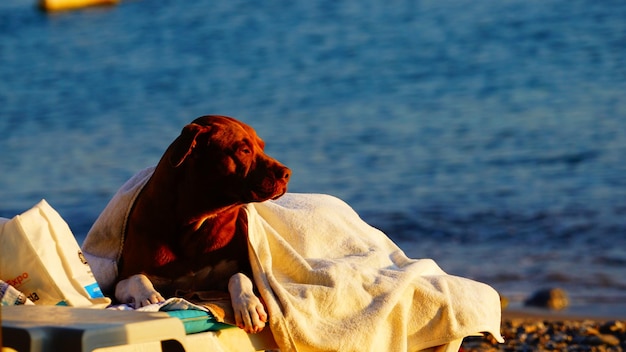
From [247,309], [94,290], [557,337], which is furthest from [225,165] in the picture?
[557,337]

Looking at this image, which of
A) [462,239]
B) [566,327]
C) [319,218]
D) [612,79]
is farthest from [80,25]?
[319,218]

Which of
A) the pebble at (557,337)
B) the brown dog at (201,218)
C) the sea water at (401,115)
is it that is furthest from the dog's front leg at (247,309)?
the sea water at (401,115)

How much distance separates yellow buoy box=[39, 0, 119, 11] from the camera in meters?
32.5

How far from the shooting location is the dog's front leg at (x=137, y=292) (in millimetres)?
3457

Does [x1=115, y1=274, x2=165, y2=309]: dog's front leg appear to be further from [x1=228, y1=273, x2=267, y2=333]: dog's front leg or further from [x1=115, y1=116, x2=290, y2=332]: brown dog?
[x1=228, y1=273, x2=267, y2=333]: dog's front leg

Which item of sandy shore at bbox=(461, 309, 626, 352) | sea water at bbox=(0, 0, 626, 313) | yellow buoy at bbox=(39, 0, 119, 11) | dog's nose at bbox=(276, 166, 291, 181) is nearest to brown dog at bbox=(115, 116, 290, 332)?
dog's nose at bbox=(276, 166, 291, 181)

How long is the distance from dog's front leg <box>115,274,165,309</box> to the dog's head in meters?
0.33

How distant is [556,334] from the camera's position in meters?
6.38

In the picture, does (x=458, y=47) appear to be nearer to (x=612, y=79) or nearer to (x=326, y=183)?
(x=612, y=79)

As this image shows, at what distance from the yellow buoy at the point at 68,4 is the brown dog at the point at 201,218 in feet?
98.3

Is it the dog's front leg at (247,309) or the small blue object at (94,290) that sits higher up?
the small blue object at (94,290)

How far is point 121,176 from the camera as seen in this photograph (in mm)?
11414

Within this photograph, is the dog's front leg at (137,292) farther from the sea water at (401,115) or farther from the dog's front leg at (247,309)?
the sea water at (401,115)

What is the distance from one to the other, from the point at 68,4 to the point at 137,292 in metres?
32.0
